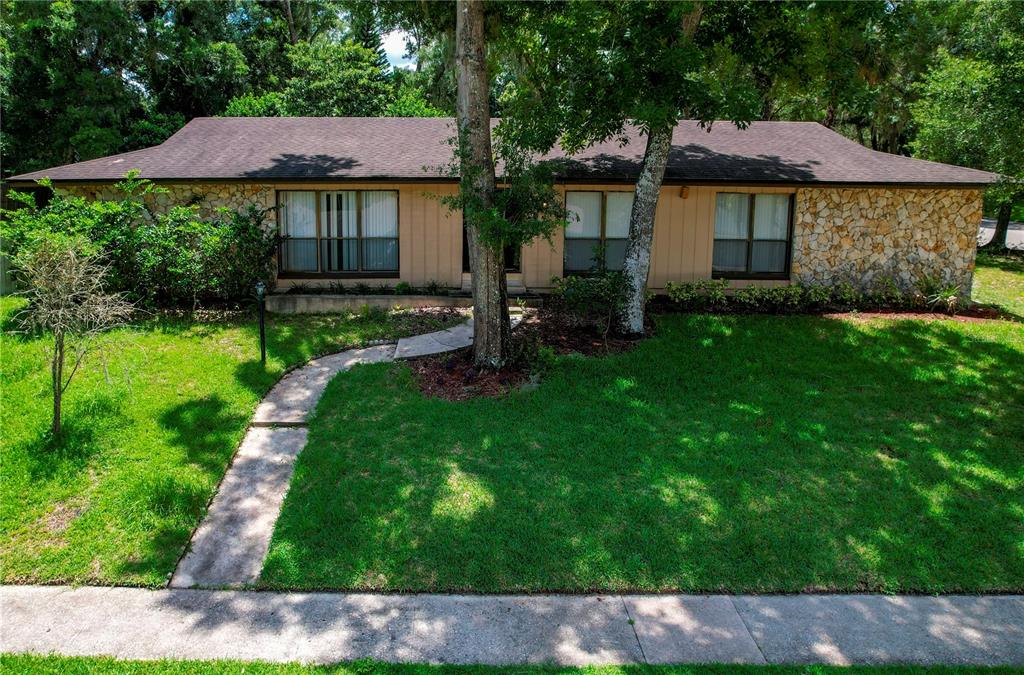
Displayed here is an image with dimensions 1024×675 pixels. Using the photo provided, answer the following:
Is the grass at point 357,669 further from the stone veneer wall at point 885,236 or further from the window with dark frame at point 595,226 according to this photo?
the stone veneer wall at point 885,236

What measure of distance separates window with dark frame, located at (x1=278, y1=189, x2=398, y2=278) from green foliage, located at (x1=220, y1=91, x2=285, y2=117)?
958cm

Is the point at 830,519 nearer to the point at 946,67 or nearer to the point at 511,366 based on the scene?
the point at 511,366

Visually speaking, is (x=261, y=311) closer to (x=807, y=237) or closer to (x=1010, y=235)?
(x=807, y=237)

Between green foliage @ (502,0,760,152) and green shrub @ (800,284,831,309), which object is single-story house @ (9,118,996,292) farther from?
green foliage @ (502,0,760,152)

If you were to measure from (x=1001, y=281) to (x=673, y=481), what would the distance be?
1504 centimetres

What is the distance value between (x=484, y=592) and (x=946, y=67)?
741 inches

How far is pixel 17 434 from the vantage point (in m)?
7.38

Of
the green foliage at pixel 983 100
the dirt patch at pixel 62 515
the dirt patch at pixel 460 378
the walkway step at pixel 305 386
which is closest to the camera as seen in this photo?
the dirt patch at pixel 62 515

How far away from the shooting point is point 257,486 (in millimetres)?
6922

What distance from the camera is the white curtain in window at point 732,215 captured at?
1382 centimetres

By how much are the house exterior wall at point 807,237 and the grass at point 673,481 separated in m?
3.93

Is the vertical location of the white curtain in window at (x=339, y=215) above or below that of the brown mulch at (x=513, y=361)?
above

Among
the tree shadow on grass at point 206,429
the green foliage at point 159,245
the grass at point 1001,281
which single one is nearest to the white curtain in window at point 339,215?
the green foliage at point 159,245

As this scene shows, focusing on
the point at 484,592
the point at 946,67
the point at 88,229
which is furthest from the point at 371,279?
the point at 946,67
